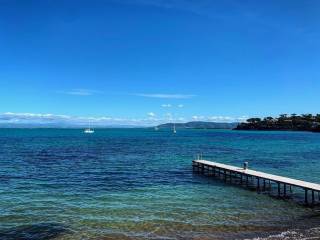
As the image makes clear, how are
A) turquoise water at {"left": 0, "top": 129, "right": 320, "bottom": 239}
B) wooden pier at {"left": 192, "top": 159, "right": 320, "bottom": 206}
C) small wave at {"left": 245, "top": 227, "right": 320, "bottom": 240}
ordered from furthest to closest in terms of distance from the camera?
wooden pier at {"left": 192, "top": 159, "right": 320, "bottom": 206} → turquoise water at {"left": 0, "top": 129, "right": 320, "bottom": 239} → small wave at {"left": 245, "top": 227, "right": 320, "bottom": 240}

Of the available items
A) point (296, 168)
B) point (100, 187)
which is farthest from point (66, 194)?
point (296, 168)

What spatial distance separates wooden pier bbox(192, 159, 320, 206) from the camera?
2569cm

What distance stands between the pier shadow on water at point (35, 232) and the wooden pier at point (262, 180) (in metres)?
14.7

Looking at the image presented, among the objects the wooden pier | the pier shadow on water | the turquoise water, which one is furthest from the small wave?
the pier shadow on water

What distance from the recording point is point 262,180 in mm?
34906

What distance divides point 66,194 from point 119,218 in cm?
749

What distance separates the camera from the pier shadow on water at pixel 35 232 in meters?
16.9

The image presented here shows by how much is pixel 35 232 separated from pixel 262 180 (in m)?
22.3

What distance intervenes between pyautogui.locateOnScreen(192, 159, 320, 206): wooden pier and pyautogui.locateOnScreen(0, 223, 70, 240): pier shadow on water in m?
14.7

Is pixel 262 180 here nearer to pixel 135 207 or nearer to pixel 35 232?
pixel 135 207

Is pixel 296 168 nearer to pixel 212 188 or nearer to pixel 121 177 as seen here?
pixel 212 188

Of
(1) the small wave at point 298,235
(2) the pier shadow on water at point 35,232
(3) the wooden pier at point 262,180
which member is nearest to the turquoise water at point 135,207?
(2) the pier shadow on water at point 35,232

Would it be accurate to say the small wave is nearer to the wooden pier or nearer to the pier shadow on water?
the wooden pier

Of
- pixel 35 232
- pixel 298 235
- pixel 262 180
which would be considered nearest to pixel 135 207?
pixel 35 232
